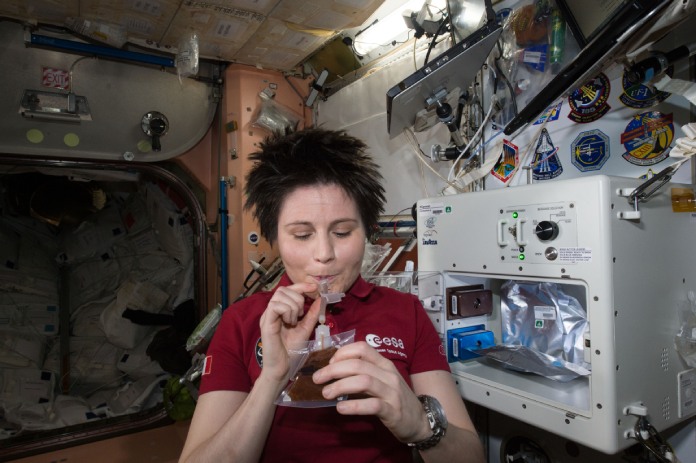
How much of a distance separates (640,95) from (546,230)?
77cm

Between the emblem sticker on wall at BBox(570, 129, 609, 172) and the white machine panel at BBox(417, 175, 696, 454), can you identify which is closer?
the white machine panel at BBox(417, 175, 696, 454)

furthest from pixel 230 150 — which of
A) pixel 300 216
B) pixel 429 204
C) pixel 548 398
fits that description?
pixel 548 398

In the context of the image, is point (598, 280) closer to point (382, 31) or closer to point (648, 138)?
point (648, 138)

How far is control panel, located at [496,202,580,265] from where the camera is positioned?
120 cm

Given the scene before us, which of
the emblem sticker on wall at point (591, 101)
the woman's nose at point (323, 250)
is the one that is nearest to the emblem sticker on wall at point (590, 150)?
the emblem sticker on wall at point (591, 101)

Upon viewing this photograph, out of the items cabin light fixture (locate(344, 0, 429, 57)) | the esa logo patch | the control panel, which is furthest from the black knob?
cabin light fixture (locate(344, 0, 429, 57))

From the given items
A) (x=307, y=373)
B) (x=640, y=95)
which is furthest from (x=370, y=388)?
(x=640, y=95)

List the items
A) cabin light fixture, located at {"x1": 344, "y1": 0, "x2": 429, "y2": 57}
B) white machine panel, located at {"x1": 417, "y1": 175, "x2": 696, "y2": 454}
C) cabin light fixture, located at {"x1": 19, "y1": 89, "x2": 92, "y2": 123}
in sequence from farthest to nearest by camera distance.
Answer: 1. cabin light fixture, located at {"x1": 19, "y1": 89, "x2": 92, "y2": 123}
2. cabin light fixture, located at {"x1": 344, "y1": 0, "x2": 429, "y2": 57}
3. white machine panel, located at {"x1": 417, "y1": 175, "x2": 696, "y2": 454}

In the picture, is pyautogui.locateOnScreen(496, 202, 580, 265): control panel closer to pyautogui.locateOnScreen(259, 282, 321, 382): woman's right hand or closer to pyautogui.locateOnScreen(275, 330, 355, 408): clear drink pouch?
pyautogui.locateOnScreen(275, 330, 355, 408): clear drink pouch

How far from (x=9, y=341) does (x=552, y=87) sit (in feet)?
15.0

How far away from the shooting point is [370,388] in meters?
0.84

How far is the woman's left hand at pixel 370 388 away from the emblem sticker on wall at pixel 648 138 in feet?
4.33

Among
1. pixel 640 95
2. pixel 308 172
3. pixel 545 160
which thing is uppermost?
pixel 640 95

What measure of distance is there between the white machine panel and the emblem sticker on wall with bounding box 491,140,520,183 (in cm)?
55
